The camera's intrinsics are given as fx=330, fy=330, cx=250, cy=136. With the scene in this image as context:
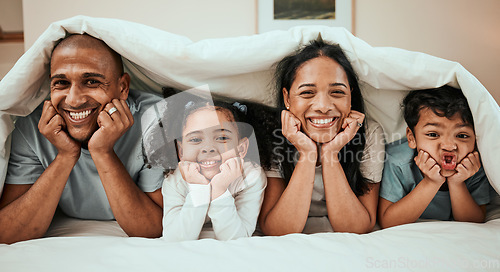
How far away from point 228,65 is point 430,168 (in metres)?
0.54

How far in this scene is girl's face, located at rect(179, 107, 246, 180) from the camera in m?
0.74

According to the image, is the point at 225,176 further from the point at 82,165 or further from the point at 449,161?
the point at 449,161

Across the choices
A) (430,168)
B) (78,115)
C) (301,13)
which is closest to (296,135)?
(430,168)

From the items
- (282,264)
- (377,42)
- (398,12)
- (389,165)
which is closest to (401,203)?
(389,165)

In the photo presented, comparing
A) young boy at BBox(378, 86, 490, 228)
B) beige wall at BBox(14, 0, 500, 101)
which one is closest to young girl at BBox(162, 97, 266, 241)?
young boy at BBox(378, 86, 490, 228)

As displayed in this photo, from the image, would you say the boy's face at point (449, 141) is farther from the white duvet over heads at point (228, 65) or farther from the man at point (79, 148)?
the man at point (79, 148)

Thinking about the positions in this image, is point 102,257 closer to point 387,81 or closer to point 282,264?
point 282,264

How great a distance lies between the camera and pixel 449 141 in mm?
774

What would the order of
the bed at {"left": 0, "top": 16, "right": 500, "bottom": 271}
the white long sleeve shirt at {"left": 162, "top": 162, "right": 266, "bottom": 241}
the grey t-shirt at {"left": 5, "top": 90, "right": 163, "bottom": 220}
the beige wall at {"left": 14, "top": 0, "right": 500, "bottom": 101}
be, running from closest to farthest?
the bed at {"left": 0, "top": 16, "right": 500, "bottom": 271}, the white long sleeve shirt at {"left": 162, "top": 162, "right": 266, "bottom": 241}, the grey t-shirt at {"left": 5, "top": 90, "right": 163, "bottom": 220}, the beige wall at {"left": 14, "top": 0, "right": 500, "bottom": 101}

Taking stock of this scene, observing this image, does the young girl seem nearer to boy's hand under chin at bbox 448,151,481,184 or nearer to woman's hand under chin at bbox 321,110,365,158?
woman's hand under chin at bbox 321,110,365,158

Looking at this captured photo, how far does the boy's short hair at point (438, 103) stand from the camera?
2.56 feet

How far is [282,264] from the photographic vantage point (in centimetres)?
60

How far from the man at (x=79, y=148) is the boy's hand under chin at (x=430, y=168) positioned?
639 mm

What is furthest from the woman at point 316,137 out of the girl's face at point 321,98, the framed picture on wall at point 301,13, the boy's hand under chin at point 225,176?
the framed picture on wall at point 301,13
